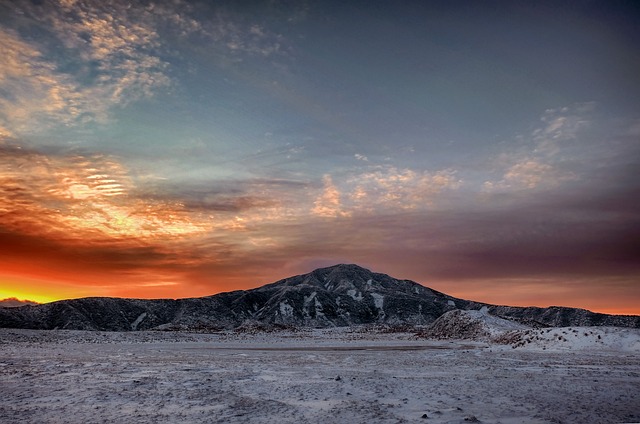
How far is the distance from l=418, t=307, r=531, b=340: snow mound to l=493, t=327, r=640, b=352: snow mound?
14019 millimetres

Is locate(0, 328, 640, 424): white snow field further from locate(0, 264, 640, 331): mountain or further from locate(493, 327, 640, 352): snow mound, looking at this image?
locate(0, 264, 640, 331): mountain

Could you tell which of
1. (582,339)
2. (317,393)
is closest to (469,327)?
(582,339)

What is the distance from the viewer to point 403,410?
1222 cm

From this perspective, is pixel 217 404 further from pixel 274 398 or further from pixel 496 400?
pixel 496 400

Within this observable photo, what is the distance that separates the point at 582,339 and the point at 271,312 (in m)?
129

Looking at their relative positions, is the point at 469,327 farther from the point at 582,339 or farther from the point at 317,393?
the point at 317,393

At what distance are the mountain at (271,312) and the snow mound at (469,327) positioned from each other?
51.6 meters

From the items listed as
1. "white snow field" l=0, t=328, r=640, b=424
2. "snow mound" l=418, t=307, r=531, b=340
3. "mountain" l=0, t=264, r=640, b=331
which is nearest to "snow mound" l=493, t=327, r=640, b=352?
"white snow field" l=0, t=328, r=640, b=424

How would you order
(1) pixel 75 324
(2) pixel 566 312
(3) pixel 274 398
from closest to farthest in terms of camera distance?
1. (3) pixel 274 398
2. (1) pixel 75 324
3. (2) pixel 566 312

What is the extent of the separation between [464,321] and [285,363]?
48312 millimetres

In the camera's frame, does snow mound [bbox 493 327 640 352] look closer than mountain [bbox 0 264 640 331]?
Yes

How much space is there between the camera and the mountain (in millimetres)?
109287

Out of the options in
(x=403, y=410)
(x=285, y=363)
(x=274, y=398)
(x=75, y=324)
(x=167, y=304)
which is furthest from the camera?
(x=167, y=304)

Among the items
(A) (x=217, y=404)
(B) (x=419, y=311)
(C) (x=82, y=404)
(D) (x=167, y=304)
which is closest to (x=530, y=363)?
(A) (x=217, y=404)
